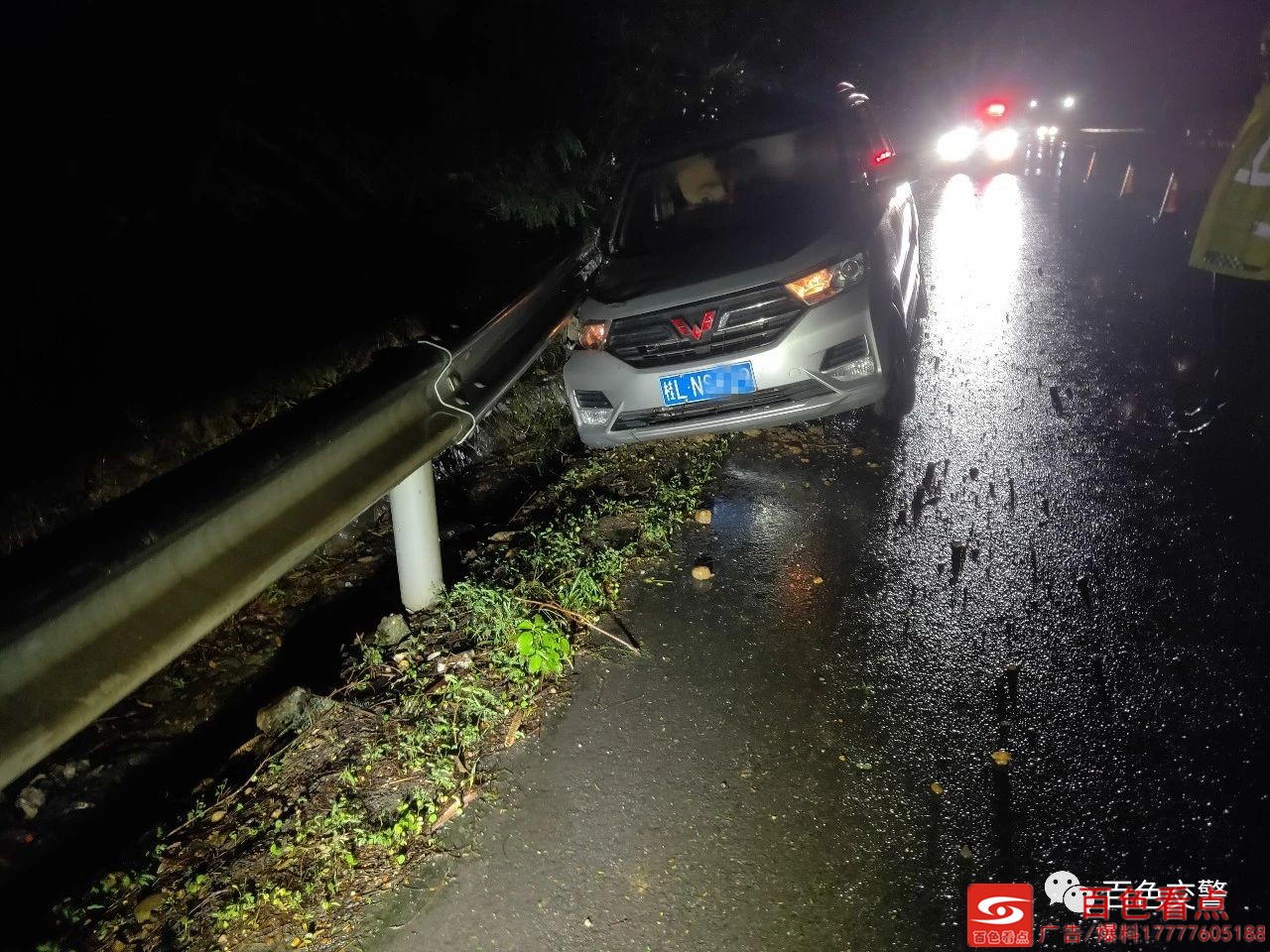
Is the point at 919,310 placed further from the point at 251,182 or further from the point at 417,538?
the point at 251,182

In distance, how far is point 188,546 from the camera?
1.86 m

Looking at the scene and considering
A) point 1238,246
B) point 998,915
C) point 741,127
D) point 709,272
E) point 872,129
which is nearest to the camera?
point 998,915

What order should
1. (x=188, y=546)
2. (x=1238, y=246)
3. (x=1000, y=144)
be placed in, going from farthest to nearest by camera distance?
(x=1000, y=144) → (x=1238, y=246) → (x=188, y=546)

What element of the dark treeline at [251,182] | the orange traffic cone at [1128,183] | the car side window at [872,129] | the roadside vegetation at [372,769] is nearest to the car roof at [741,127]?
the dark treeline at [251,182]

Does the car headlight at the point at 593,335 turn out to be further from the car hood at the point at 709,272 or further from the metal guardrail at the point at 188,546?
the metal guardrail at the point at 188,546

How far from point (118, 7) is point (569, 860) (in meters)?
4.71

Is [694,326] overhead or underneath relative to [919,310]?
overhead

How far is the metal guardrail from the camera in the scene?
1.54 metres

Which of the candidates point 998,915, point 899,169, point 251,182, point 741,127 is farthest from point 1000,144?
point 998,915

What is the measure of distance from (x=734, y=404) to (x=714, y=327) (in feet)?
1.42

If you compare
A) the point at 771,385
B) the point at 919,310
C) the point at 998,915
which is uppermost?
the point at 919,310

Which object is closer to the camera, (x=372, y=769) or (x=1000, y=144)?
(x=372, y=769)

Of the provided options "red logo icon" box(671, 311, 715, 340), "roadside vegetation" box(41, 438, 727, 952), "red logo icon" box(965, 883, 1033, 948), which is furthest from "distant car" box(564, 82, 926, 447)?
"red logo icon" box(965, 883, 1033, 948)

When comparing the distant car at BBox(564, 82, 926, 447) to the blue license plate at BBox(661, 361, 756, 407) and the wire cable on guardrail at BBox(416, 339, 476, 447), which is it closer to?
the blue license plate at BBox(661, 361, 756, 407)
